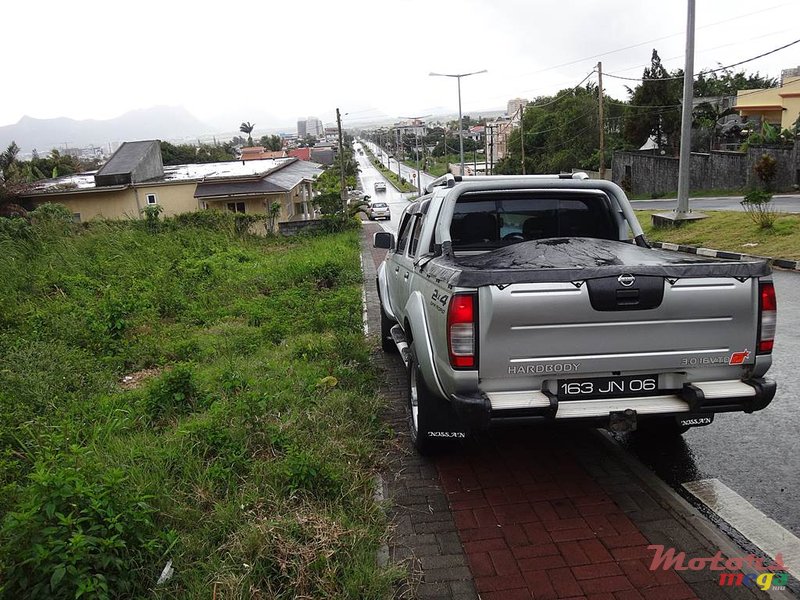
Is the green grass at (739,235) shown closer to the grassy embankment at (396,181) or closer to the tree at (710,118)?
the tree at (710,118)

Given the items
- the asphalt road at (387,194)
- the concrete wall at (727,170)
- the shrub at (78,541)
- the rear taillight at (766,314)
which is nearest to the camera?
the shrub at (78,541)

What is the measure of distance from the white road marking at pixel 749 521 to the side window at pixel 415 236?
285cm

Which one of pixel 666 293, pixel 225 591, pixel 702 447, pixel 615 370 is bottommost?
pixel 702 447

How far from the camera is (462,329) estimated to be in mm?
3369

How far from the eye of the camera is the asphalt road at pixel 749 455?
12.6ft

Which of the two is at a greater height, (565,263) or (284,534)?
(565,263)

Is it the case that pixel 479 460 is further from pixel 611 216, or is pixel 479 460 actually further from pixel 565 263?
pixel 611 216

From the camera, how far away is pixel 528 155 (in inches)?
2589

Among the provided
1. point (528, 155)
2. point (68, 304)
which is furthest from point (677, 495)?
point (528, 155)

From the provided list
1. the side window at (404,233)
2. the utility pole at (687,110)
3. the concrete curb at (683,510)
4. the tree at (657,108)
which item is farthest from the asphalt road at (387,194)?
the concrete curb at (683,510)

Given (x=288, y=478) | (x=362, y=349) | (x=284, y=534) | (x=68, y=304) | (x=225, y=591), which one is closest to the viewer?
(x=225, y=591)

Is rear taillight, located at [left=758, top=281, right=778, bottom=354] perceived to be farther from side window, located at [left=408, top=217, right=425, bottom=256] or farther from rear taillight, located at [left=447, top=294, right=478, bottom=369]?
side window, located at [left=408, top=217, right=425, bottom=256]

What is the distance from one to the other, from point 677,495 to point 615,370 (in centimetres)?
106

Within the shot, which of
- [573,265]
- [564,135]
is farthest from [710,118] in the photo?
[573,265]
